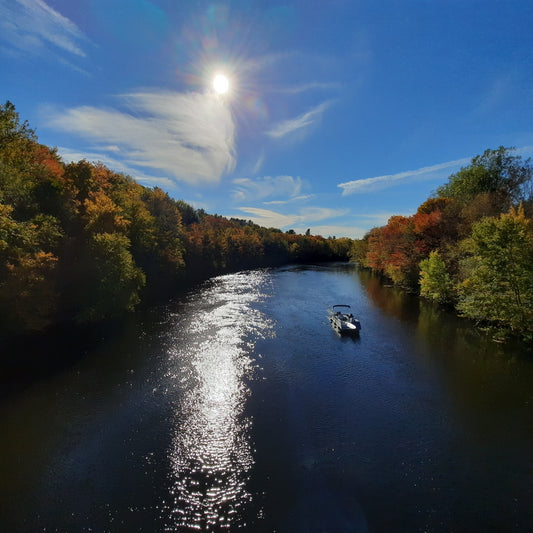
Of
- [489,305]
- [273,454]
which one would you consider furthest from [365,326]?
[273,454]

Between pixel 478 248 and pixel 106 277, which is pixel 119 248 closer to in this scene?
pixel 106 277

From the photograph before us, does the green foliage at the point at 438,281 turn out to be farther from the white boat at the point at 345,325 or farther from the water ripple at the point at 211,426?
the water ripple at the point at 211,426

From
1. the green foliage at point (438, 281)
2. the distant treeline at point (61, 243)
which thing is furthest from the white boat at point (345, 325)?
the distant treeline at point (61, 243)

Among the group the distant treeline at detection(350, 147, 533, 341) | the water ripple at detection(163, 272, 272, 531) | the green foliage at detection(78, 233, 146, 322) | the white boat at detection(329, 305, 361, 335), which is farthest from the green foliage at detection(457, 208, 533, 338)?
the green foliage at detection(78, 233, 146, 322)

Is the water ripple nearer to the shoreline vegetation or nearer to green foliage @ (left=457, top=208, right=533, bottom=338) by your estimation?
the shoreline vegetation

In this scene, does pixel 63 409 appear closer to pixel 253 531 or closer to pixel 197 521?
pixel 197 521
